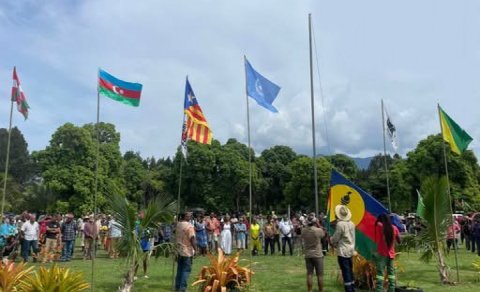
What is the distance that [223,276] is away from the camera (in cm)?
1049

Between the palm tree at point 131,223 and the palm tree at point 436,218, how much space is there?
23.3ft

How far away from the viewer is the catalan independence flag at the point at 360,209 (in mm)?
11273

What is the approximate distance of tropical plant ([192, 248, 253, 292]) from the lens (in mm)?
10414

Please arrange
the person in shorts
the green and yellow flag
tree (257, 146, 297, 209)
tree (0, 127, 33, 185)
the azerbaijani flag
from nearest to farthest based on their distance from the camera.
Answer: the azerbaijani flag < the green and yellow flag < the person in shorts < tree (257, 146, 297, 209) < tree (0, 127, 33, 185)

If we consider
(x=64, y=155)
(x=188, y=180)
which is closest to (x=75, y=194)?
(x=64, y=155)

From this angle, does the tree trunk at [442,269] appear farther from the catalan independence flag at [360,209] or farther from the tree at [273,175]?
the tree at [273,175]

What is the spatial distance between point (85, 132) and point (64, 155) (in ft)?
10.2

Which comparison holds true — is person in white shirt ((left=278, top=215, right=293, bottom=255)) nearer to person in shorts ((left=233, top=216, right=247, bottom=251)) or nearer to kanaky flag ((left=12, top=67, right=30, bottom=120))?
person in shorts ((left=233, top=216, right=247, bottom=251))

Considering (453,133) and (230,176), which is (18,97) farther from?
(230,176)

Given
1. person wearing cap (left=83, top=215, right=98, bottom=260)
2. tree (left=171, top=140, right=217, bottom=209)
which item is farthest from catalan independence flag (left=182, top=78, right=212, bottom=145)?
tree (left=171, top=140, right=217, bottom=209)

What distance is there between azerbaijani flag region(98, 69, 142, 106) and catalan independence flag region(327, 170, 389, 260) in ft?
17.5

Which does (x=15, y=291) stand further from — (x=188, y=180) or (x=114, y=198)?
(x=188, y=180)

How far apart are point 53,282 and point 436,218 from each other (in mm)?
9836

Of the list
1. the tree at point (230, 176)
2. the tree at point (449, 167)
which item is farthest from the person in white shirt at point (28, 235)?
the tree at point (230, 176)
